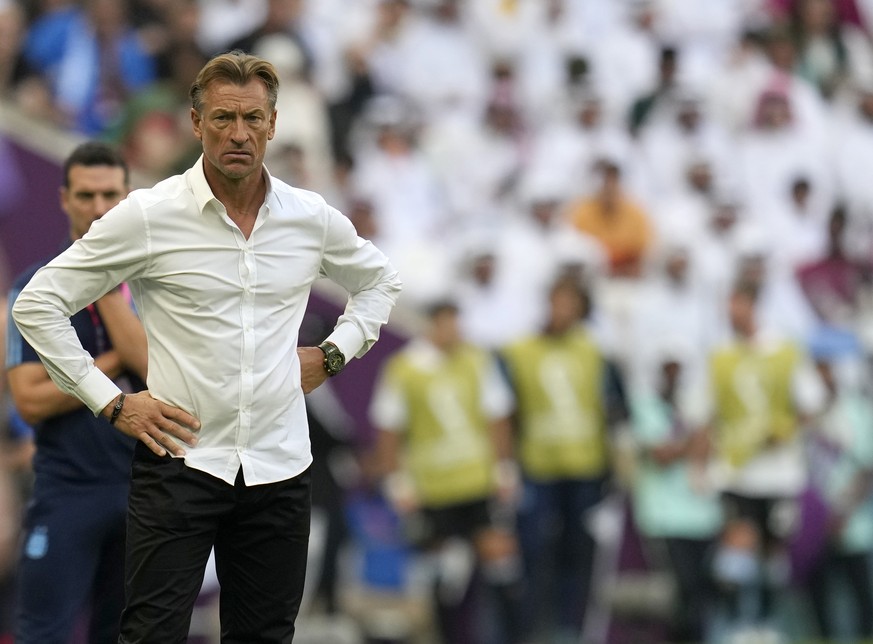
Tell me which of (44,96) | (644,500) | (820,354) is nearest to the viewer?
(44,96)

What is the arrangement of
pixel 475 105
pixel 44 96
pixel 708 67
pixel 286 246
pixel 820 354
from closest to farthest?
pixel 286 246, pixel 44 96, pixel 820 354, pixel 475 105, pixel 708 67

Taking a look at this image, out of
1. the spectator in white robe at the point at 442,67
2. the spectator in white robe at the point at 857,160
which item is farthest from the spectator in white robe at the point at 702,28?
the spectator in white robe at the point at 442,67

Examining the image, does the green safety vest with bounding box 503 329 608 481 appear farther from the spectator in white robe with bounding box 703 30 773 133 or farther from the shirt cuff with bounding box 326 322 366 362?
the shirt cuff with bounding box 326 322 366 362

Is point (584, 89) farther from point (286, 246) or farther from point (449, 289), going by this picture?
point (286, 246)

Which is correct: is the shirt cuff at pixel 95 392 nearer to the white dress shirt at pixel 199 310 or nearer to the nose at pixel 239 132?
the white dress shirt at pixel 199 310

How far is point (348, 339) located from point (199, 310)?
0.57 meters

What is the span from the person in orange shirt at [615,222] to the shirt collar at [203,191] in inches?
275

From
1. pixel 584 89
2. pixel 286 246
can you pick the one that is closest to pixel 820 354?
pixel 584 89

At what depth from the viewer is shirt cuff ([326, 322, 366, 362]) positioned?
166 inches

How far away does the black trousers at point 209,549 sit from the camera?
3797 mm

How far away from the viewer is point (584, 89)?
38.7 ft

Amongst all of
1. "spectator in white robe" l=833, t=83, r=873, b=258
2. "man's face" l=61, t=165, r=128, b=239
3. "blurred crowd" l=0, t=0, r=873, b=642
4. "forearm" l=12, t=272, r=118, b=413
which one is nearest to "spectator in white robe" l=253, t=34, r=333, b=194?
"blurred crowd" l=0, t=0, r=873, b=642

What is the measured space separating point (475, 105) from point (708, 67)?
2.17 metres

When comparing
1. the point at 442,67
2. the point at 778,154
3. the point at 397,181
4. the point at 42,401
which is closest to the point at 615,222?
the point at 397,181
